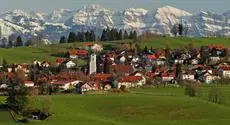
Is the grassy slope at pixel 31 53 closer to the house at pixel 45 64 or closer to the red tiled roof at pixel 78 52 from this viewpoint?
the red tiled roof at pixel 78 52

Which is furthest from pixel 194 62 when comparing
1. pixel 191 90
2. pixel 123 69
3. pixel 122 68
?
pixel 191 90

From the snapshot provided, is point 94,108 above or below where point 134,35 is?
below

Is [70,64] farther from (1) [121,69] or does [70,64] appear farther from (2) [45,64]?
(1) [121,69]

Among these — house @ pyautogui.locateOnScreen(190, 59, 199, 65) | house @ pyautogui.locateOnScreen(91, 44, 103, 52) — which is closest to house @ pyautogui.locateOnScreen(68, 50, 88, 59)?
house @ pyautogui.locateOnScreen(91, 44, 103, 52)

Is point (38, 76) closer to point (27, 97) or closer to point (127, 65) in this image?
point (127, 65)

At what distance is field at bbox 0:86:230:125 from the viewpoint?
6153 centimetres

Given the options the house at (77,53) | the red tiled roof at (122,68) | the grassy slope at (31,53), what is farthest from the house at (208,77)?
the house at (77,53)

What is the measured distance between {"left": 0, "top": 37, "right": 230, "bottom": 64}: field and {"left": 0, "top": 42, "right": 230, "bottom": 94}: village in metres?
4.81

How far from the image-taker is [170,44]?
528 feet

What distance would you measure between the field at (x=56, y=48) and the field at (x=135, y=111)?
6321 centimetres

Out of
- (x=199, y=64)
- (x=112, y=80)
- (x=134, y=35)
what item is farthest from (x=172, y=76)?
(x=134, y=35)

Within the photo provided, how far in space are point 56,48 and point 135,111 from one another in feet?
303

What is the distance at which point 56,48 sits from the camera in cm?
15825

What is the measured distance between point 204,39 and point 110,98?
4032 inches
